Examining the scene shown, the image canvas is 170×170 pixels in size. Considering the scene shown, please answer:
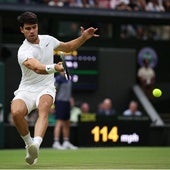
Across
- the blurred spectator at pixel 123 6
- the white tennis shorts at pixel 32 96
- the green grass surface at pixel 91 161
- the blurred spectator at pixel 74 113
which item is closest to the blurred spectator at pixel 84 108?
the blurred spectator at pixel 74 113

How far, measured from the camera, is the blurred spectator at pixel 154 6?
69.7 feet

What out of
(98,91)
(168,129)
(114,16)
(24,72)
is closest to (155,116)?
(168,129)

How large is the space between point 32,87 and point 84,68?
29.8ft

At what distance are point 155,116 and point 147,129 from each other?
0.99 meters

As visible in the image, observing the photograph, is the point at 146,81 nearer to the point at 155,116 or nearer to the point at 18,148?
the point at 155,116

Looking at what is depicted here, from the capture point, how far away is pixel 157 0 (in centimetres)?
2159

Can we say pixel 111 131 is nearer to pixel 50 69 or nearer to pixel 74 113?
pixel 74 113

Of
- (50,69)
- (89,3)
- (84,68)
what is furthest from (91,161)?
(89,3)

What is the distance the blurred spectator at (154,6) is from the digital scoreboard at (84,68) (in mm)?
2813

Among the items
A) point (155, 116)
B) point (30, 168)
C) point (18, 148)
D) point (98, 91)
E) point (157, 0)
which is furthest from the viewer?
point (157, 0)

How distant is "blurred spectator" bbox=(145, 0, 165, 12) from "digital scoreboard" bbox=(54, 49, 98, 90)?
2813mm

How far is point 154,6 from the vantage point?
21438mm

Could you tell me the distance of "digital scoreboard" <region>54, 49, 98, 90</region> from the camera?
744 inches

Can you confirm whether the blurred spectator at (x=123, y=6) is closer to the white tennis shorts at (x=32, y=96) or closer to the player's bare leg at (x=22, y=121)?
the white tennis shorts at (x=32, y=96)
